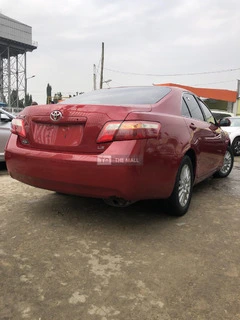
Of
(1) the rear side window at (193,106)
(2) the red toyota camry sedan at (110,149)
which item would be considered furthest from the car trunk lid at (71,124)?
(1) the rear side window at (193,106)

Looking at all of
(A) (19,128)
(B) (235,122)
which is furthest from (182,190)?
(B) (235,122)

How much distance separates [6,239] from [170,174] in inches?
61.6

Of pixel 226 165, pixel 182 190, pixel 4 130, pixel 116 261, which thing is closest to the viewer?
pixel 116 261

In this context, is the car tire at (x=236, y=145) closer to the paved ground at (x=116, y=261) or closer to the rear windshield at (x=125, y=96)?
the paved ground at (x=116, y=261)

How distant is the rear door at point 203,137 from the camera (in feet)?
11.9

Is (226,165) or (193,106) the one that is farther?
(226,165)

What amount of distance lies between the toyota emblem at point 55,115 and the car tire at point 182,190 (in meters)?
1.28

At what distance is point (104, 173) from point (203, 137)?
178 cm

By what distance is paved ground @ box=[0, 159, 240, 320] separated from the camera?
1.83 m

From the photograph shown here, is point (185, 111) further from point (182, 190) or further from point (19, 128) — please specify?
point (19, 128)

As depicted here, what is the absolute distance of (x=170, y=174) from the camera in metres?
2.95

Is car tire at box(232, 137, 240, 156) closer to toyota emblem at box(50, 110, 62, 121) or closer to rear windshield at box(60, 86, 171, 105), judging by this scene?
rear windshield at box(60, 86, 171, 105)

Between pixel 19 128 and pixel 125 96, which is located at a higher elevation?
pixel 125 96

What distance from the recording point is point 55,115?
2.80m
